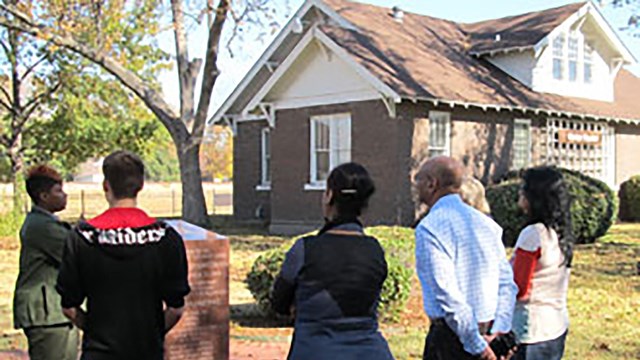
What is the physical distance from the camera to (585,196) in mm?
18500

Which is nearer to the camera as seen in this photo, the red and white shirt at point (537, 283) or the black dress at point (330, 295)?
the black dress at point (330, 295)

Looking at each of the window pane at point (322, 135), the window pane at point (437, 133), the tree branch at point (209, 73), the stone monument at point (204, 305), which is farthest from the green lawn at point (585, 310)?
the tree branch at point (209, 73)

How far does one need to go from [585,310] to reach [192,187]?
53.9 feet

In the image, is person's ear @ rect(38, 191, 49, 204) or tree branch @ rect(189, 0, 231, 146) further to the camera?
tree branch @ rect(189, 0, 231, 146)

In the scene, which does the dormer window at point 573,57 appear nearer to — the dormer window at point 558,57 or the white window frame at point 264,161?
the dormer window at point 558,57

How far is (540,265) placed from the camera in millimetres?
4668

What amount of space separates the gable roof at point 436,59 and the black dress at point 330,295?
1580 cm

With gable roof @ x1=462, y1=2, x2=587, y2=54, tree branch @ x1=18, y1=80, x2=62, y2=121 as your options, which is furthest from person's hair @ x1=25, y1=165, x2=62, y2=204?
tree branch @ x1=18, y1=80, x2=62, y2=121

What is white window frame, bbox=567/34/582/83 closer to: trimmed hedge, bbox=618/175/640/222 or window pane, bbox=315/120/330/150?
trimmed hedge, bbox=618/175/640/222

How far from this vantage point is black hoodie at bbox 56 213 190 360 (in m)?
3.83

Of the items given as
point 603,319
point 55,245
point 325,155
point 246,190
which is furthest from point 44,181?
point 246,190

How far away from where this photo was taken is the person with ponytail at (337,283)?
3.79 m

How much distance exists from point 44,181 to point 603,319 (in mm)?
7275

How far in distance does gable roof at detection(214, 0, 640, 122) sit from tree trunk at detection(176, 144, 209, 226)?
2.63 meters
